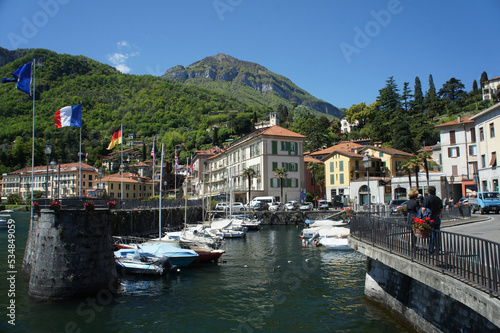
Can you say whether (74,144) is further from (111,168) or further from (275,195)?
(275,195)

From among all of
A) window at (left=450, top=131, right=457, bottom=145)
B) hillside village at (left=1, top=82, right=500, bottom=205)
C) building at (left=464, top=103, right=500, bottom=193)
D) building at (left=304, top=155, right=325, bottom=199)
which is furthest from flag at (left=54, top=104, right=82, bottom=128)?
building at (left=304, top=155, right=325, bottom=199)

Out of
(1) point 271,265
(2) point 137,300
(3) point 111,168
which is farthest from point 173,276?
(3) point 111,168

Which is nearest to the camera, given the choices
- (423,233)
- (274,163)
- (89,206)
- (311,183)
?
(423,233)

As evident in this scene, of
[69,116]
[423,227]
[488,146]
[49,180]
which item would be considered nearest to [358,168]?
[488,146]

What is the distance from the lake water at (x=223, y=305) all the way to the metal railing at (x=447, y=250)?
322 cm

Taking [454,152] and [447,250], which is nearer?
[447,250]

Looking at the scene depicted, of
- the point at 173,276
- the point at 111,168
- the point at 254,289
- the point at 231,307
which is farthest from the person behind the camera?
the point at 111,168

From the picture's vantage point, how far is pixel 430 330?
10.8m

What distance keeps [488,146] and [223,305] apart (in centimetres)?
4117

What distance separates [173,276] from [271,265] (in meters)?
7.20

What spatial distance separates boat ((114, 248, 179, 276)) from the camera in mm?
22359

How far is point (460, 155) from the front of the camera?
2327 inches

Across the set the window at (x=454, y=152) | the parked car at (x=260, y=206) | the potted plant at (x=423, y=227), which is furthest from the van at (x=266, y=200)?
the potted plant at (x=423, y=227)

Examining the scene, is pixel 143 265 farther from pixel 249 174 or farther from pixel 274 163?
pixel 274 163
